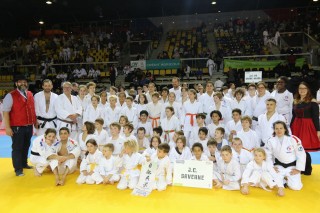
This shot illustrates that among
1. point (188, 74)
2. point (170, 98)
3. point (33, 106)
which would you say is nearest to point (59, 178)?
point (33, 106)

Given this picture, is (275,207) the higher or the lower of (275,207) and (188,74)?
the lower

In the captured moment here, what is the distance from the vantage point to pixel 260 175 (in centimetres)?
412

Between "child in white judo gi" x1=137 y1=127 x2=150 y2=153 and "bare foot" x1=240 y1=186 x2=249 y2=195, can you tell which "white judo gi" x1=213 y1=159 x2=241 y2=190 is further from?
"child in white judo gi" x1=137 y1=127 x2=150 y2=153

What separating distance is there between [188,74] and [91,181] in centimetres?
1031

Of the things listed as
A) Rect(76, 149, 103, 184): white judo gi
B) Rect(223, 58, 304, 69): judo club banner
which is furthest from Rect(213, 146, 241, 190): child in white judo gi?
Rect(223, 58, 304, 69): judo club banner

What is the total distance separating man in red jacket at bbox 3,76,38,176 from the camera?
4781 mm

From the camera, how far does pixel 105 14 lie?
19.6 m

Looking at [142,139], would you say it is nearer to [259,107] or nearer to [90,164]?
[90,164]

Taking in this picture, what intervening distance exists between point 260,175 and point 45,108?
3914mm

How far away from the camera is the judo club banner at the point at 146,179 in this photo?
4052mm

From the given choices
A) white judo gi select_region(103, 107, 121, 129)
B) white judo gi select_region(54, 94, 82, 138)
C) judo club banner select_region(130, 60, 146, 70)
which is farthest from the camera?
judo club banner select_region(130, 60, 146, 70)

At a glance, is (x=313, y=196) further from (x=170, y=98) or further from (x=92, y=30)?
(x=92, y=30)

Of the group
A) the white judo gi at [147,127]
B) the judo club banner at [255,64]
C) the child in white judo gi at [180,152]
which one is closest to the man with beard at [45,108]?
the white judo gi at [147,127]

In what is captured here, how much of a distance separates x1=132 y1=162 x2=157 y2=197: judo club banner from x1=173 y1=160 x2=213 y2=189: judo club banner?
1.16 ft
